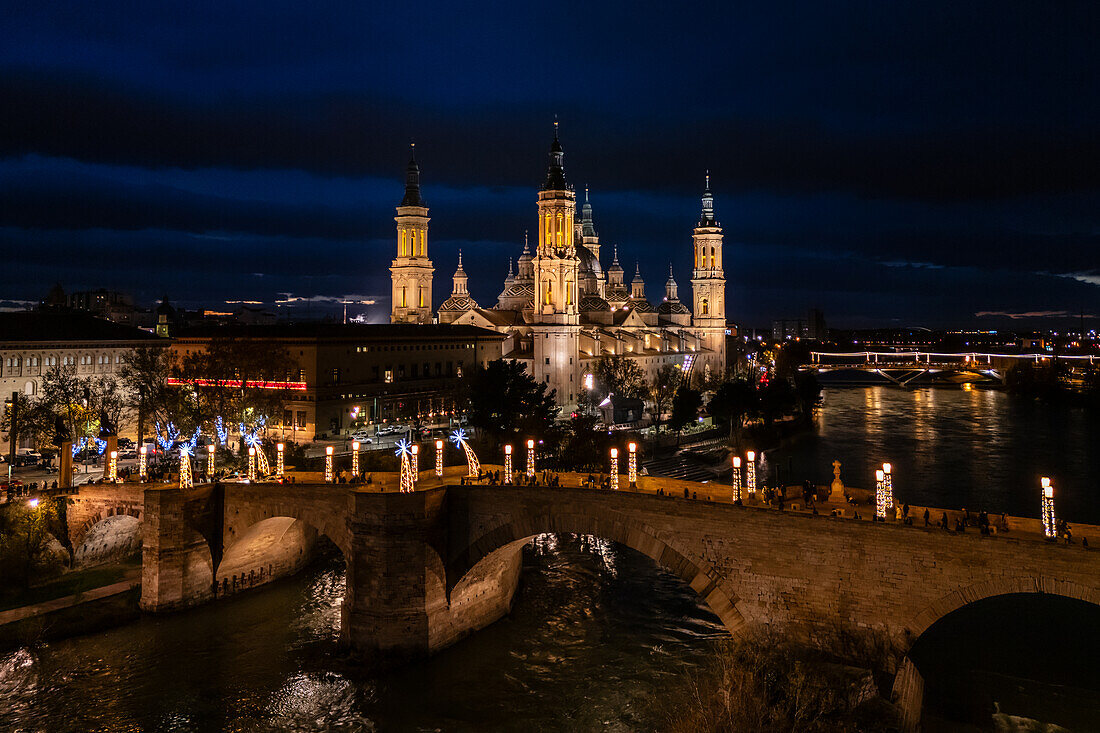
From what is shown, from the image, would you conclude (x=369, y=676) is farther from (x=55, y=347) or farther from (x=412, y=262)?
(x=412, y=262)

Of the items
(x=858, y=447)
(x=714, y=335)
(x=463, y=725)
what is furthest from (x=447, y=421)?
(x=714, y=335)

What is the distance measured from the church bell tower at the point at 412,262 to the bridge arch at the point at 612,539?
77164 mm

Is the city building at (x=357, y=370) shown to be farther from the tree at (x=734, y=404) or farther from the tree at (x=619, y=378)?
the tree at (x=734, y=404)

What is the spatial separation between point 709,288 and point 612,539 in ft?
378

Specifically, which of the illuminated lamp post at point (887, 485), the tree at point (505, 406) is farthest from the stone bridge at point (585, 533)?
the tree at point (505, 406)

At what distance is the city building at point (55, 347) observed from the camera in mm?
63281

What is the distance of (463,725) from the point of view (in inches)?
1088

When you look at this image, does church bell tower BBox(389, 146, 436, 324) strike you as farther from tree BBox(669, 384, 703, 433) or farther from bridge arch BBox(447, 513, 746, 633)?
bridge arch BBox(447, 513, 746, 633)

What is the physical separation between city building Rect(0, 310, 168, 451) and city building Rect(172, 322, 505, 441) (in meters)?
5.95

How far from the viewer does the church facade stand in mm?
97812

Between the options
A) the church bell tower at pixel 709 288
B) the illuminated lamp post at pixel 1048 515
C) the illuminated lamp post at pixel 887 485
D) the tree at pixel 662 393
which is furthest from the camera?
the church bell tower at pixel 709 288

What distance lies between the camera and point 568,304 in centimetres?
9869

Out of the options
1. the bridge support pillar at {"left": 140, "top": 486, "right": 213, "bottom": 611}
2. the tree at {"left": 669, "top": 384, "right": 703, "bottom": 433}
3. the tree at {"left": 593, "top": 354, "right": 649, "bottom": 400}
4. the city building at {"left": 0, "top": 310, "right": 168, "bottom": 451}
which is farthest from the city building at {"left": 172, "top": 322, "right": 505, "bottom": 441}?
the bridge support pillar at {"left": 140, "top": 486, "right": 213, "bottom": 611}

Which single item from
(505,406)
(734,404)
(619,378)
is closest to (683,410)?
(734,404)
